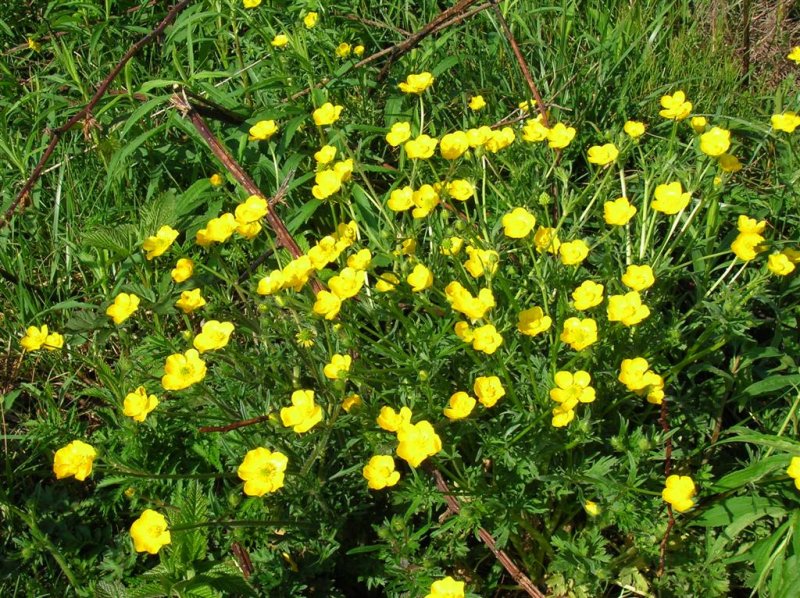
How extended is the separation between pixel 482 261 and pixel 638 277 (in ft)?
1.19

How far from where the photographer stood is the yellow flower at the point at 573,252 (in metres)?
2.03

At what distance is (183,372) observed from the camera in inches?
77.8

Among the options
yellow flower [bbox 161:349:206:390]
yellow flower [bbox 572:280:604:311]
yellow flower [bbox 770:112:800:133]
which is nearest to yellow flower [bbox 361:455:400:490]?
yellow flower [bbox 161:349:206:390]

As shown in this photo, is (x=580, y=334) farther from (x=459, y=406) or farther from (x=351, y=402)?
(x=351, y=402)

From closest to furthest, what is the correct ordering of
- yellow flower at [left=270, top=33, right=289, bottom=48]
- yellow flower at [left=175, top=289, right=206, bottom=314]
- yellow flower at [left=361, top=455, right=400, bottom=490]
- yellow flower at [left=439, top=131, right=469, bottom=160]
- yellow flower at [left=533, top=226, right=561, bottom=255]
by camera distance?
yellow flower at [left=361, top=455, right=400, bottom=490], yellow flower at [left=533, top=226, right=561, bottom=255], yellow flower at [left=175, top=289, right=206, bottom=314], yellow flower at [left=439, top=131, right=469, bottom=160], yellow flower at [left=270, top=33, right=289, bottom=48]

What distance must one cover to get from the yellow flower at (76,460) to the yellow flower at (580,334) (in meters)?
1.08

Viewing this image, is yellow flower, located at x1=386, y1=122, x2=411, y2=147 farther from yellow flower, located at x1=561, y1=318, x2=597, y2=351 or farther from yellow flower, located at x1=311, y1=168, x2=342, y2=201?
yellow flower, located at x1=561, y1=318, x2=597, y2=351

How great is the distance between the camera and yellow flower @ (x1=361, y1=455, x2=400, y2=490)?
1877mm

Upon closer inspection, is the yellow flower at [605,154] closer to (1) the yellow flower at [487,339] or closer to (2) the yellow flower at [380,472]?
(1) the yellow flower at [487,339]

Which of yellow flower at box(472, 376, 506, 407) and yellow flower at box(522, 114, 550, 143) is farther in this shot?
yellow flower at box(522, 114, 550, 143)

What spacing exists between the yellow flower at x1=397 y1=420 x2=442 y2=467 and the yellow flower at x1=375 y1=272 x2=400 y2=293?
13.6 inches

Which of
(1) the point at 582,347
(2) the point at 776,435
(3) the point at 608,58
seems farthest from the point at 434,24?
(2) the point at 776,435

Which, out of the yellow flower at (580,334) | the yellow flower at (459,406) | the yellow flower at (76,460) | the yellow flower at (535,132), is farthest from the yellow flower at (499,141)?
the yellow flower at (76,460)

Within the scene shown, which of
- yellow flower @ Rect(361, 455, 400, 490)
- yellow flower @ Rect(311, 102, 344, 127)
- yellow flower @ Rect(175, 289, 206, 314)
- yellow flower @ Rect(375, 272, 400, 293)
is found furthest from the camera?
yellow flower @ Rect(311, 102, 344, 127)
